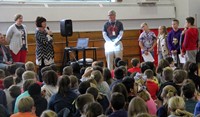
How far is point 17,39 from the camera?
7.56 meters

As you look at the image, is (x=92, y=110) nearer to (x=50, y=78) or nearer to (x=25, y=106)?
(x=25, y=106)

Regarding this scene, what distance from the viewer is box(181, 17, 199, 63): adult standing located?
8.03 metres

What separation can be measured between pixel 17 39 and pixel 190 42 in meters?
3.83

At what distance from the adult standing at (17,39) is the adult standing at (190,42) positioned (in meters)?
3.55

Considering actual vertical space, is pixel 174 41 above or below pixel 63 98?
above

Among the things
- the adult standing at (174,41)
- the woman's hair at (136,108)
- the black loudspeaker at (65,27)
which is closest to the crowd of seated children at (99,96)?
the woman's hair at (136,108)

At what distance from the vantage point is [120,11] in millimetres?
10766

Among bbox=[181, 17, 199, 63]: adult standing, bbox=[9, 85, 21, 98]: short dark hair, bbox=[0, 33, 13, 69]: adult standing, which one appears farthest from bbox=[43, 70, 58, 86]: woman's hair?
bbox=[181, 17, 199, 63]: adult standing

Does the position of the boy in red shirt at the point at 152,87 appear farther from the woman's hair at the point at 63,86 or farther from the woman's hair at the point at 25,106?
Answer: the woman's hair at the point at 25,106

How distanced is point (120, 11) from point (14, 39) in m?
4.14

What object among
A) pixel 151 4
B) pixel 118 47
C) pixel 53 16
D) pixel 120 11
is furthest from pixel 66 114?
pixel 151 4

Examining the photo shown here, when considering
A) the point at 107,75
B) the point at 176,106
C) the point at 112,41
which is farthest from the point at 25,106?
the point at 112,41

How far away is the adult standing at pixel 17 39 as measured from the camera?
7.54 meters

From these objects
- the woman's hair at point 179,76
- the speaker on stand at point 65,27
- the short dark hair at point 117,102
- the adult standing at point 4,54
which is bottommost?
the short dark hair at point 117,102
